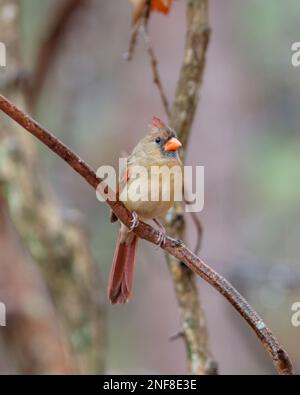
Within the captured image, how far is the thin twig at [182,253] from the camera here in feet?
6.67

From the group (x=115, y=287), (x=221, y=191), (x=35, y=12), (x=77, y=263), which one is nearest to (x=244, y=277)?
(x=221, y=191)

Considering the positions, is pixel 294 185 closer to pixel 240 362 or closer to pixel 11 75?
pixel 240 362

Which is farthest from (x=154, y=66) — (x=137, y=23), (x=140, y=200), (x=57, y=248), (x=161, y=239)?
(x=57, y=248)

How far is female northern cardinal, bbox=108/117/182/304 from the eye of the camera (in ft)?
9.41

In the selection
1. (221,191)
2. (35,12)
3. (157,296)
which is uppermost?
(35,12)

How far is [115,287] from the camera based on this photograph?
9.34ft

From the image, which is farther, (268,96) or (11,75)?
(268,96)

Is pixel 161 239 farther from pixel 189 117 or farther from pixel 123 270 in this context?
pixel 189 117

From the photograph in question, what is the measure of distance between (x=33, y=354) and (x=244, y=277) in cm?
151

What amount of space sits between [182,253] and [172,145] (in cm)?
79

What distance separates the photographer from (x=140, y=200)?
2906 mm
